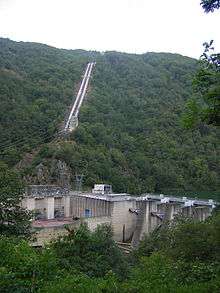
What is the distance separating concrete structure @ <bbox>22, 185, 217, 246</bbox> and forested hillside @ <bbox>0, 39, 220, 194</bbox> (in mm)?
8256

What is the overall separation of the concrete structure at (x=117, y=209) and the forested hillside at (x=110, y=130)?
8256mm

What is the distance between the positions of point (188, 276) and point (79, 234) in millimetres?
8236

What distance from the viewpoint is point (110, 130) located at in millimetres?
76375

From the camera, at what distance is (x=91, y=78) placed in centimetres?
10225

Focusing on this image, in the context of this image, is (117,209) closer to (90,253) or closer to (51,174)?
(51,174)

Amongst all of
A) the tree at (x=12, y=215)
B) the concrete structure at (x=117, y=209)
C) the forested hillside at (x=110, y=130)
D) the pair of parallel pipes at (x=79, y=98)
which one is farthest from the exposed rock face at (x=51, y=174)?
the tree at (x=12, y=215)

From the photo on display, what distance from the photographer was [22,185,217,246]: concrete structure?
4709 centimetres

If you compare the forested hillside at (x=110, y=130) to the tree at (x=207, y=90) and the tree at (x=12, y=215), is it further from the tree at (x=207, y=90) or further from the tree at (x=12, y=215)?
the tree at (x=207, y=90)

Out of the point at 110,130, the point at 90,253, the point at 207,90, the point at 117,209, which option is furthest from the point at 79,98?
the point at 207,90

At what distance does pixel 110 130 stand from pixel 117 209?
30105mm

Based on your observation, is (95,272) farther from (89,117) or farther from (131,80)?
(131,80)

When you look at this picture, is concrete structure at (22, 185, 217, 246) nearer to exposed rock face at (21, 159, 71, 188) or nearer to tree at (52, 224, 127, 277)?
exposed rock face at (21, 159, 71, 188)

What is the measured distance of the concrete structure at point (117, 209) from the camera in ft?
155

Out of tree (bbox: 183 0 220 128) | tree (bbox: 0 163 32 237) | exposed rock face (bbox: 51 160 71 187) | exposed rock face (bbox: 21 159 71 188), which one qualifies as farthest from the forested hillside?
tree (bbox: 183 0 220 128)
